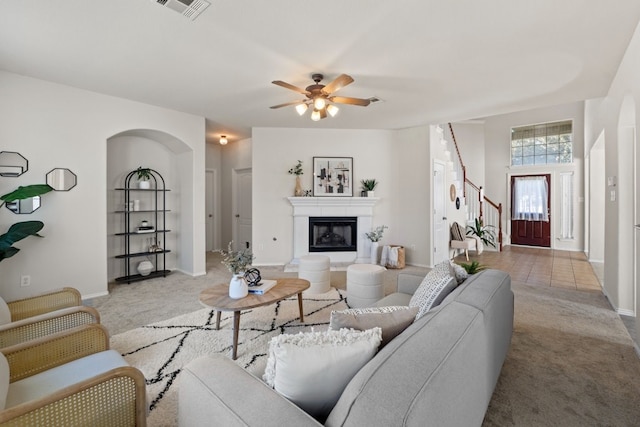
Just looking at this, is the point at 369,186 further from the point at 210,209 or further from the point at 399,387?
the point at 399,387

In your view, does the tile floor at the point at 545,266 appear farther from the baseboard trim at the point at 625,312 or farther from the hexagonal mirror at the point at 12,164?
the hexagonal mirror at the point at 12,164

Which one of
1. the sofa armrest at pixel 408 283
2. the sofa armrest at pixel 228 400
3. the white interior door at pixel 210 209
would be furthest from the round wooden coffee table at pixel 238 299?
the white interior door at pixel 210 209

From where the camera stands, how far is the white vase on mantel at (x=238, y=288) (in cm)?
248

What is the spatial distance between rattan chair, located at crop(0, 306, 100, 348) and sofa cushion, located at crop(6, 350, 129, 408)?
334 millimetres

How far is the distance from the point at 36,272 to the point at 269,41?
3.70 metres

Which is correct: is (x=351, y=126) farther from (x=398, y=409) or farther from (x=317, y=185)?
(x=398, y=409)

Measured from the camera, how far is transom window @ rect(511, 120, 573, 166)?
743 centimetres

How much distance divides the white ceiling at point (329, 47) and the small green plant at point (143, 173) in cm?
118

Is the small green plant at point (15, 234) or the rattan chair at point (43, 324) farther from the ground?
the small green plant at point (15, 234)

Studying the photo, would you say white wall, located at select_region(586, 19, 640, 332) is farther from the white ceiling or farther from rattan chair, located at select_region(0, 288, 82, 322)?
rattan chair, located at select_region(0, 288, 82, 322)

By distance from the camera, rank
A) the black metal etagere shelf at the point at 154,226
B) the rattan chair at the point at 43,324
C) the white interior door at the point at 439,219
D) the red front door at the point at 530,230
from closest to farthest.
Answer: the rattan chair at the point at 43,324 → the black metal etagere shelf at the point at 154,226 → the white interior door at the point at 439,219 → the red front door at the point at 530,230

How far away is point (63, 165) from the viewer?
359 cm

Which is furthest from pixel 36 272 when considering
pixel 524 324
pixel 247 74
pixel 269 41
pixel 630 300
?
pixel 630 300

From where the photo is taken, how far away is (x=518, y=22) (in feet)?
7.56
